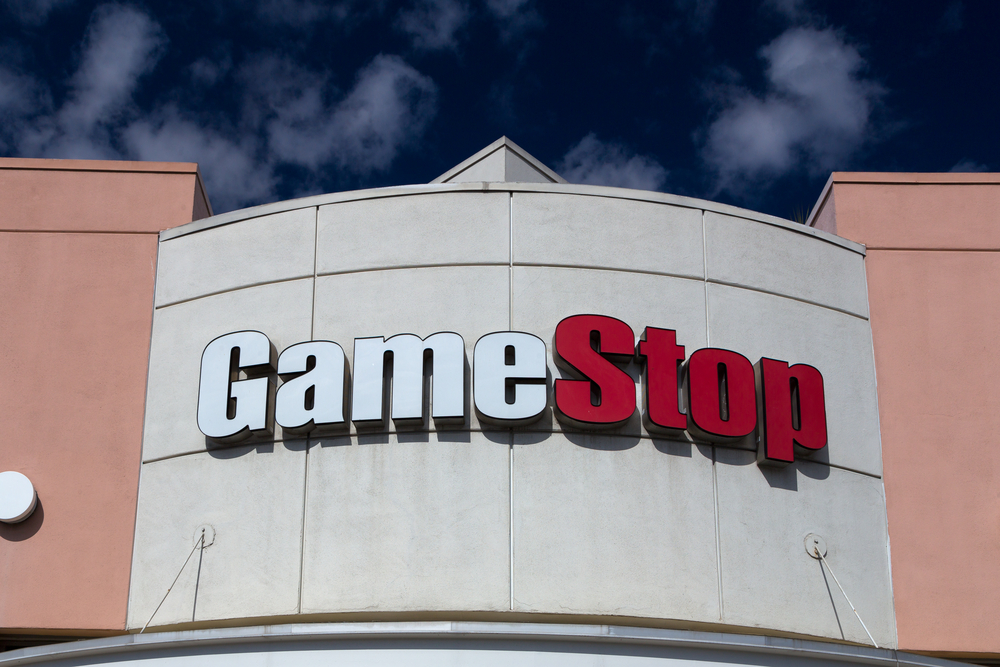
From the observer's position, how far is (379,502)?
14891 mm

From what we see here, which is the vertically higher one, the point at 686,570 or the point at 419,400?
the point at 419,400

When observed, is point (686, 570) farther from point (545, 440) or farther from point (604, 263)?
point (604, 263)

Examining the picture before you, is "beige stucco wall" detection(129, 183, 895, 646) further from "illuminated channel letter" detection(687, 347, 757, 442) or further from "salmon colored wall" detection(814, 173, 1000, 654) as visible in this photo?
"salmon colored wall" detection(814, 173, 1000, 654)

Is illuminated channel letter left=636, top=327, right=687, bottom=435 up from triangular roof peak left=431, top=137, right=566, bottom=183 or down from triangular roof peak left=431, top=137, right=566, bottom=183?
down

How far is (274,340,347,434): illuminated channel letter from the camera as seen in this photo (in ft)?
50.0

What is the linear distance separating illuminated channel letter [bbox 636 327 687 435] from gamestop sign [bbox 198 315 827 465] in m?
0.02

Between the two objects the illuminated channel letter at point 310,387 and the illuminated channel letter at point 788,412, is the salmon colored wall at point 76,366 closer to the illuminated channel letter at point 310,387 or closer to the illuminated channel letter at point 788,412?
the illuminated channel letter at point 310,387

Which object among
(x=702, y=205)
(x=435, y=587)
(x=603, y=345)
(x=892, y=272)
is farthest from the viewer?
(x=892, y=272)

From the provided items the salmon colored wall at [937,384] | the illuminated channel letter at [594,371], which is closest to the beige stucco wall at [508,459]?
the illuminated channel letter at [594,371]

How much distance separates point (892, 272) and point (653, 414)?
5718 millimetres

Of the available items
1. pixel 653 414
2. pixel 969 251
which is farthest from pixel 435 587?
pixel 969 251

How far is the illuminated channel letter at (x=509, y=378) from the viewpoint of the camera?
15.0 metres

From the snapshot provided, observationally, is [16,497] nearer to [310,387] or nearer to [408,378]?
[310,387]

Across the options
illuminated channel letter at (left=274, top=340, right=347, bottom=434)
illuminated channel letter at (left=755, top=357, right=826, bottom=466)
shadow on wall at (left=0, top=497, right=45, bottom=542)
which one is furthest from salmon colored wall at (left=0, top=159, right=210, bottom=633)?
illuminated channel letter at (left=755, top=357, right=826, bottom=466)
